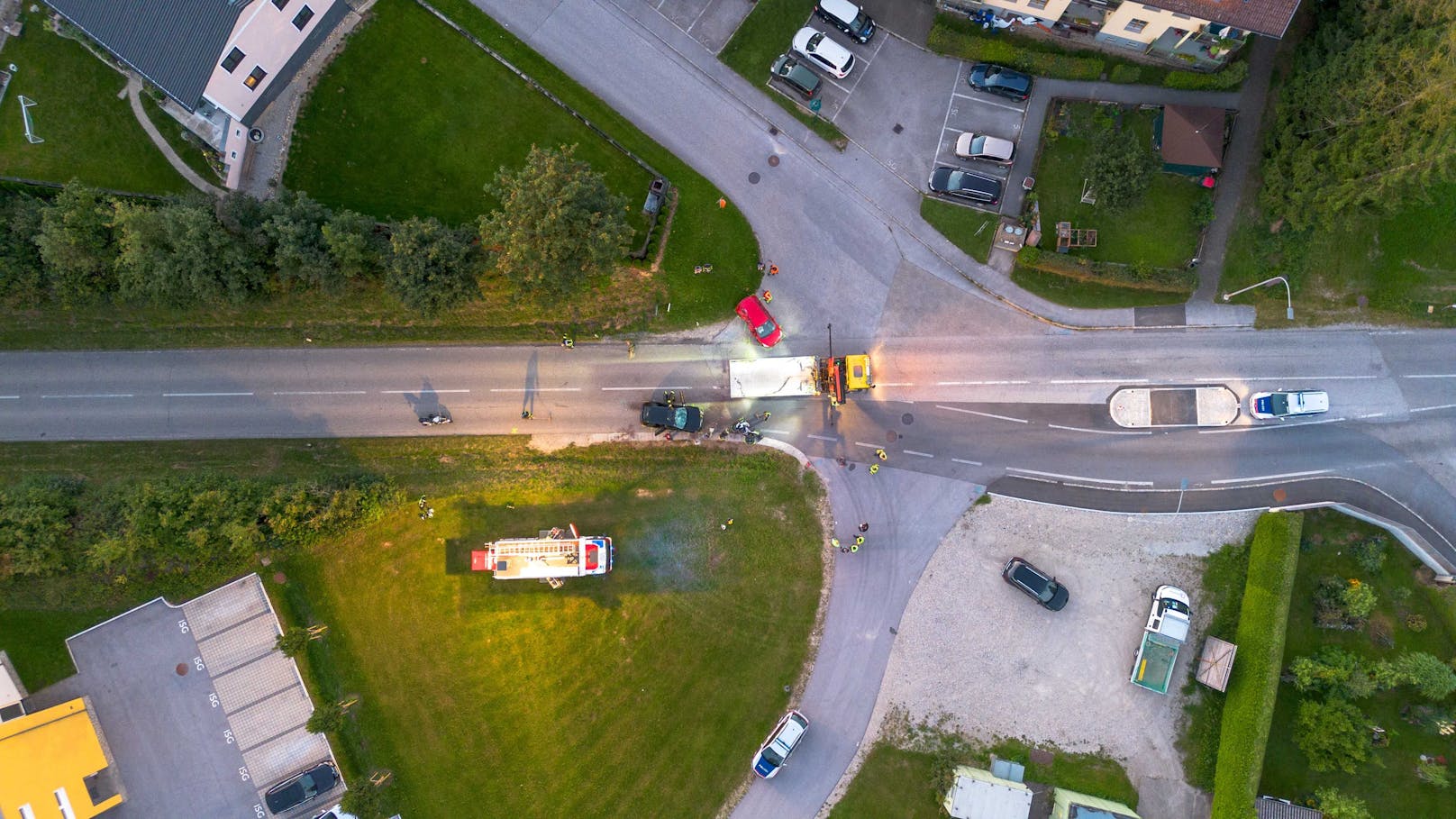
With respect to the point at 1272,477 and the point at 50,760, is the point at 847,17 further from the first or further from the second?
the point at 50,760

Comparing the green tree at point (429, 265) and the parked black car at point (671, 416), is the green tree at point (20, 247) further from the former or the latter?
the parked black car at point (671, 416)

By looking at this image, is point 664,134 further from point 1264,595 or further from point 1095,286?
point 1264,595

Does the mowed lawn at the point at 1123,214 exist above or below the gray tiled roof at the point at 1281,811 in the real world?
above

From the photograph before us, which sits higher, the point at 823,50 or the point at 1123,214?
the point at 823,50

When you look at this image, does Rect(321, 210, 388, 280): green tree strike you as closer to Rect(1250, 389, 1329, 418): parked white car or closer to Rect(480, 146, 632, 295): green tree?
Rect(480, 146, 632, 295): green tree

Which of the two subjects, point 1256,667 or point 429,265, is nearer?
point 429,265

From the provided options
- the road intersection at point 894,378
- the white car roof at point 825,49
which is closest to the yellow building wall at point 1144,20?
the road intersection at point 894,378

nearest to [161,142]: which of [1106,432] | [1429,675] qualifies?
[1106,432]
